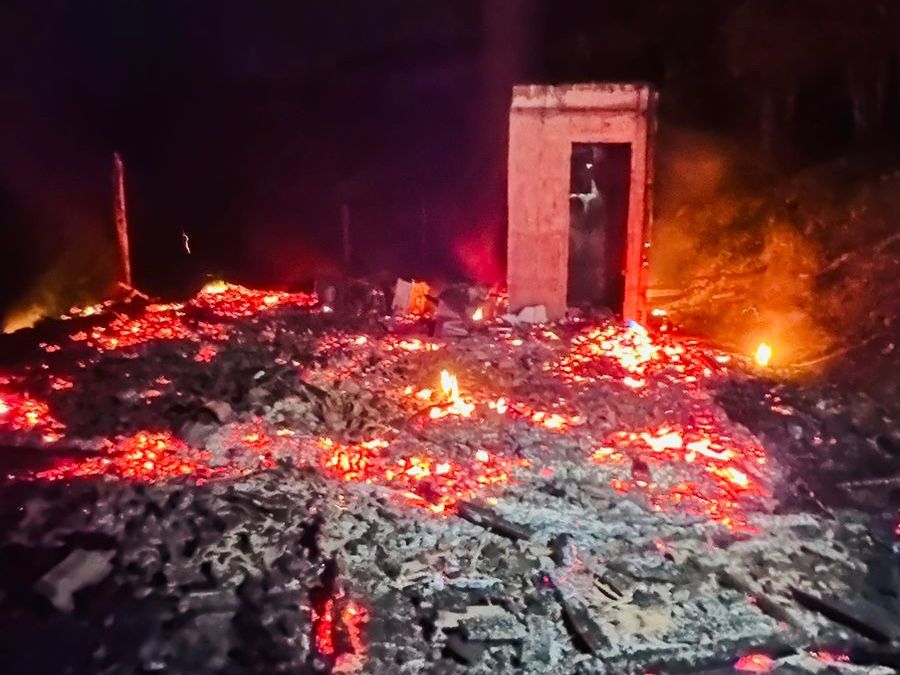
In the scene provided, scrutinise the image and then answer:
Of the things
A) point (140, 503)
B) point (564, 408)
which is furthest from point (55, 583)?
point (564, 408)

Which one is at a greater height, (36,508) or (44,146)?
(44,146)

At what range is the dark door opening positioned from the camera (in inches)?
377

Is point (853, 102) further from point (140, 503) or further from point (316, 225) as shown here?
point (140, 503)

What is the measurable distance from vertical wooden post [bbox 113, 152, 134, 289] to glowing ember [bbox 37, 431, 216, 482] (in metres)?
6.00

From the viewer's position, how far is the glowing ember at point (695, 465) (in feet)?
19.1

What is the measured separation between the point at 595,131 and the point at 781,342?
10.7ft

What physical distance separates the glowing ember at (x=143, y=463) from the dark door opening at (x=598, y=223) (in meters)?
5.46

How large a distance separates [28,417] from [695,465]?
5907 mm

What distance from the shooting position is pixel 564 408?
24.3 feet

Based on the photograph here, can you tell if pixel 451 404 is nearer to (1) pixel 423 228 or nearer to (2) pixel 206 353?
(2) pixel 206 353

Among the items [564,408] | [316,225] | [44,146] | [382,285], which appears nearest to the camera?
[564,408]

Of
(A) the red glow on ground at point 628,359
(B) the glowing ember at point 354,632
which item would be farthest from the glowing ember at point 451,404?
(B) the glowing ember at point 354,632

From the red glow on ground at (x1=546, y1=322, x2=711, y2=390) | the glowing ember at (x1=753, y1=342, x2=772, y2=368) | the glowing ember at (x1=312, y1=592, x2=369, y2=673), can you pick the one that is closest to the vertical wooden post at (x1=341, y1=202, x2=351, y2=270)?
the red glow on ground at (x1=546, y1=322, x2=711, y2=390)

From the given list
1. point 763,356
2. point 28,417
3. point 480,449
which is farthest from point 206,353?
point 763,356
